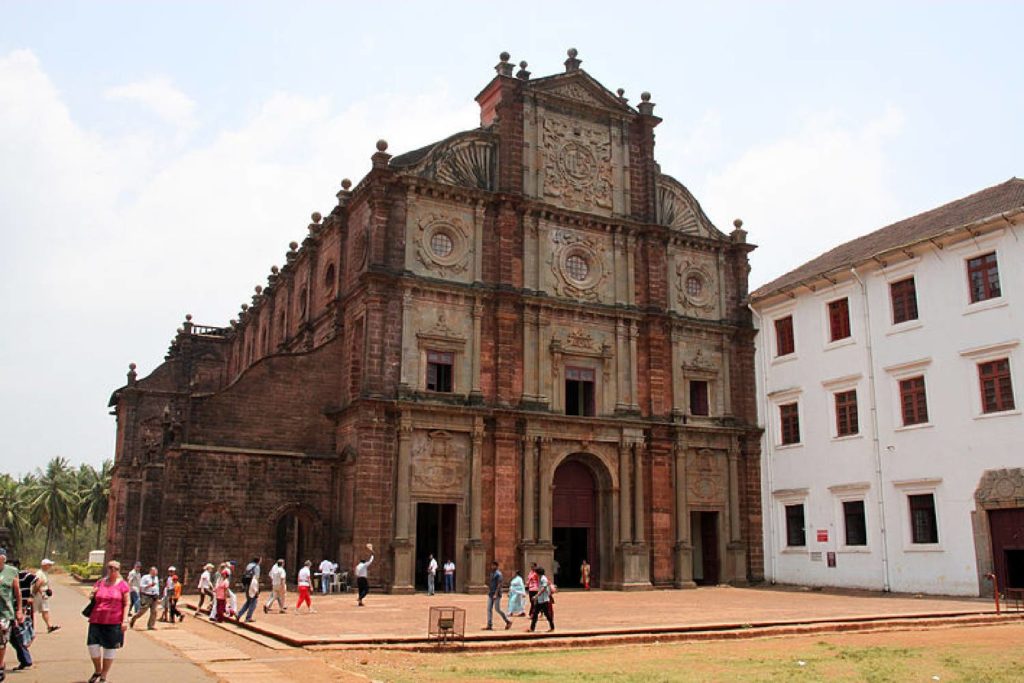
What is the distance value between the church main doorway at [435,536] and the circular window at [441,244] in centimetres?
851

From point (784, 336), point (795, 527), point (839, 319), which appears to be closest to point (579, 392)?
point (784, 336)

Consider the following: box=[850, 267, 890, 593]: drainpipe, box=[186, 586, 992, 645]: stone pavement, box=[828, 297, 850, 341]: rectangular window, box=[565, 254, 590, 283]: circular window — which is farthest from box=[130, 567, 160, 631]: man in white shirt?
box=[828, 297, 850, 341]: rectangular window

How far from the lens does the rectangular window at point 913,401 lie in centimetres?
2898

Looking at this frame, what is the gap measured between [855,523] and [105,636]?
25.6 meters

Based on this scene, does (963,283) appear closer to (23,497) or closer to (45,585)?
(45,585)

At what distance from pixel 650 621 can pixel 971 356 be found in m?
14.1

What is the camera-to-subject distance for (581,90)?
115 ft

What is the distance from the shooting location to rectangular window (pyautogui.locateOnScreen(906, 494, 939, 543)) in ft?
93.0

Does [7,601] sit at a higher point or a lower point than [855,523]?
lower

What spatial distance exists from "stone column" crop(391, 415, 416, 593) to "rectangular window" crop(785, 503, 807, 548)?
46.3 ft

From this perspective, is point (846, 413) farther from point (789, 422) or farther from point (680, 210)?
point (680, 210)

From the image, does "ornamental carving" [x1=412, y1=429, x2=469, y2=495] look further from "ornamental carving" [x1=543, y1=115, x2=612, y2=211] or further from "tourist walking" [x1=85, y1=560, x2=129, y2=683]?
"tourist walking" [x1=85, y1=560, x2=129, y2=683]

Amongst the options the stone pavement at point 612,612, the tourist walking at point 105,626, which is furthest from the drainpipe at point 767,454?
the tourist walking at point 105,626

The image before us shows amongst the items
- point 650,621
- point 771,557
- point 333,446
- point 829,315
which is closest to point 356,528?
point 333,446
